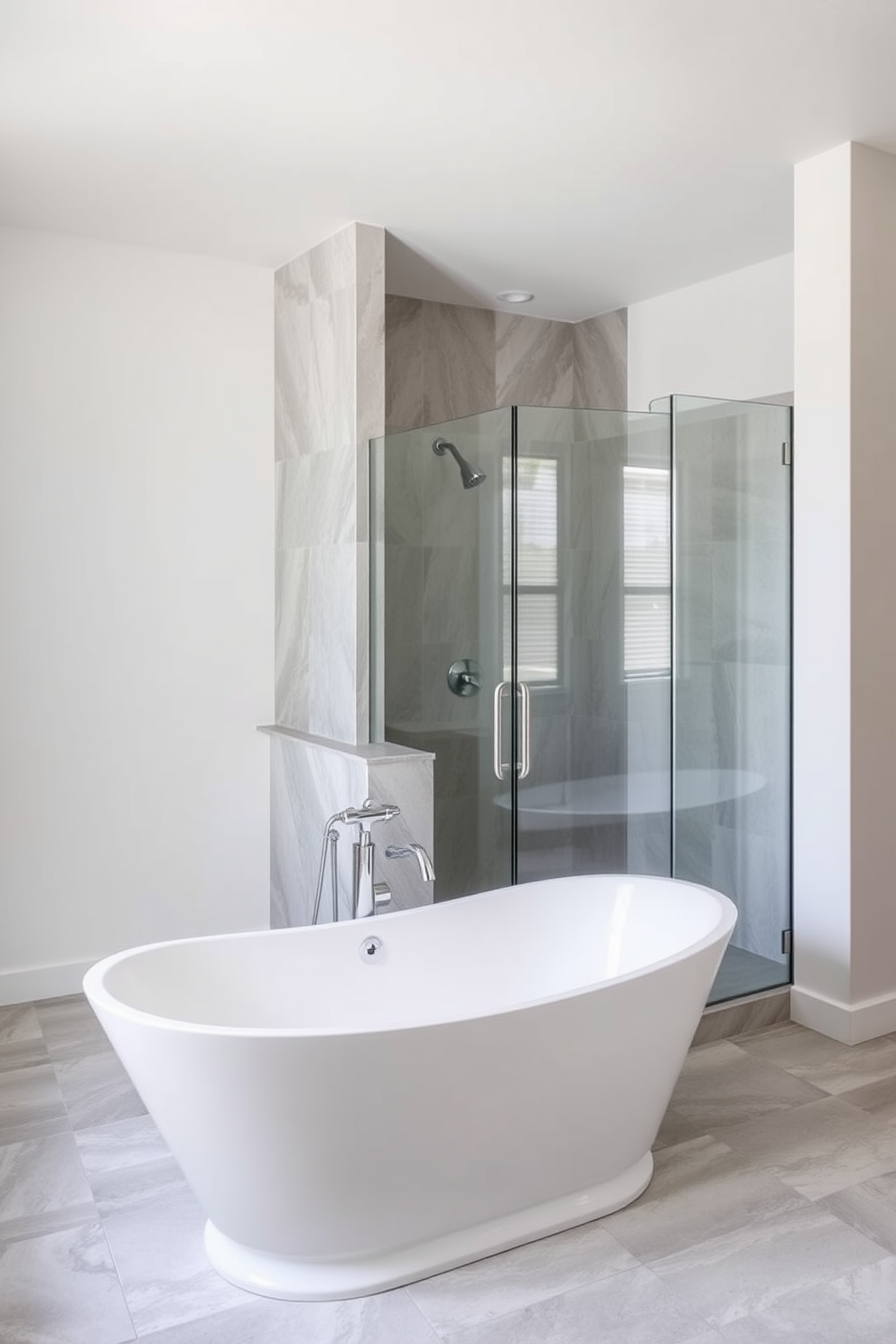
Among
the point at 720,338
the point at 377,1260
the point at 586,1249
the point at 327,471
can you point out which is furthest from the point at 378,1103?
the point at 720,338

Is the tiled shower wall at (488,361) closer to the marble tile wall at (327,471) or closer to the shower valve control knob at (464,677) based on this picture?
the marble tile wall at (327,471)

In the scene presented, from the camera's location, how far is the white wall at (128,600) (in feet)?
12.5

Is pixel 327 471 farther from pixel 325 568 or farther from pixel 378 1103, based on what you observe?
pixel 378 1103

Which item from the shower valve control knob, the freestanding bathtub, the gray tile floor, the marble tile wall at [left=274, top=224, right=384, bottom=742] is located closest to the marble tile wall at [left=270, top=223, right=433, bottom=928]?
the marble tile wall at [left=274, top=224, right=384, bottom=742]

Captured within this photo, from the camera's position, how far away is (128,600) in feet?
13.1

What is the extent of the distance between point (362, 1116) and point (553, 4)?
2.31m

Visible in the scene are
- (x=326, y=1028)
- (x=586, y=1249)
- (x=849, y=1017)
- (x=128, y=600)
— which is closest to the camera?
(x=326, y=1028)

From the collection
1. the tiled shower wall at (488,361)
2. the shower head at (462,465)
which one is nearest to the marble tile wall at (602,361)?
the tiled shower wall at (488,361)

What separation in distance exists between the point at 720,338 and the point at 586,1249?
327 cm

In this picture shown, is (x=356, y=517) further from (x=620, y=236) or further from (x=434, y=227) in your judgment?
(x=620, y=236)

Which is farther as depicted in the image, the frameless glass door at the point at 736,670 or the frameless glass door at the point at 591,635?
the frameless glass door at the point at 736,670

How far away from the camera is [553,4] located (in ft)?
7.73

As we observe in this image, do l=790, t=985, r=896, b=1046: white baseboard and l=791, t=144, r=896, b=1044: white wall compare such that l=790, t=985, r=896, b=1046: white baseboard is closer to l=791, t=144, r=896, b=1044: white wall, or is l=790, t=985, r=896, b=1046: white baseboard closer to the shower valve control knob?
l=791, t=144, r=896, b=1044: white wall

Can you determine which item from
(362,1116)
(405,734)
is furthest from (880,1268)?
(405,734)
